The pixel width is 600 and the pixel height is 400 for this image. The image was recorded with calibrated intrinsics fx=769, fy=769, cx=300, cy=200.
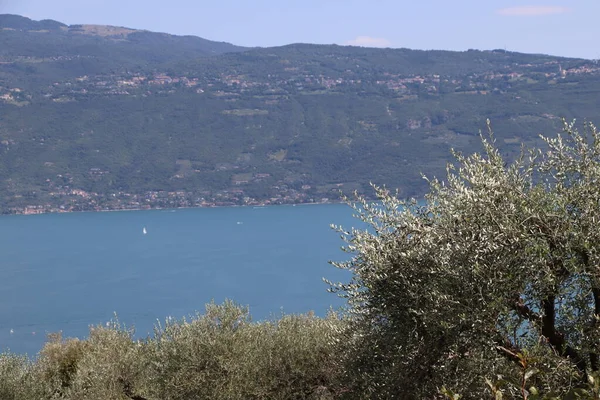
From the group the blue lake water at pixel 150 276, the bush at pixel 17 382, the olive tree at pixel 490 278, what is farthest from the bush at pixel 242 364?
the blue lake water at pixel 150 276

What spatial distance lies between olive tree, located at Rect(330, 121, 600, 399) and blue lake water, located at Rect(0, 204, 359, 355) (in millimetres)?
60706

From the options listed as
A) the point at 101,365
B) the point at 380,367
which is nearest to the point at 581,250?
the point at 380,367

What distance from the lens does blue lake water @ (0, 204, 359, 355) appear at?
3880 inches

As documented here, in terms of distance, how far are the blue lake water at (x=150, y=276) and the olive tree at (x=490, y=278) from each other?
60.7 m

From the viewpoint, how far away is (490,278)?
356 inches

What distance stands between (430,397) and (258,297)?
97.3 meters

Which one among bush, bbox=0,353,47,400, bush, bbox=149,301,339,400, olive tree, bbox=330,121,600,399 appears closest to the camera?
olive tree, bbox=330,121,600,399

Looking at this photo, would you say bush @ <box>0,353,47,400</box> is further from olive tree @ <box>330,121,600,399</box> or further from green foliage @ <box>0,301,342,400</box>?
olive tree @ <box>330,121,600,399</box>

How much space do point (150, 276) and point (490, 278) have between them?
123870 mm

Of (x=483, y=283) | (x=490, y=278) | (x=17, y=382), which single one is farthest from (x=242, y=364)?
(x=490, y=278)

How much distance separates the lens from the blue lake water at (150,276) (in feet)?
323

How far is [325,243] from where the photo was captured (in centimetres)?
16400

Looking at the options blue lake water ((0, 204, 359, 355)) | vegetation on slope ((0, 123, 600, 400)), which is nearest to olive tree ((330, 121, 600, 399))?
vegetation on slope ((0, 123, 600, 400))

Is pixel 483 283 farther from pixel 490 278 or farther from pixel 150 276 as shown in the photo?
pixel 150 276
